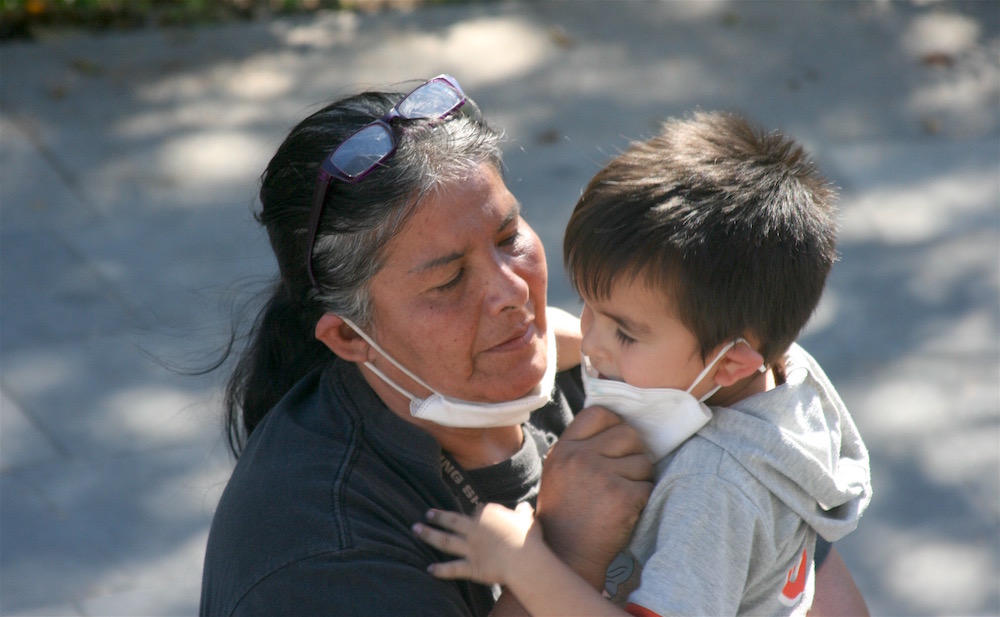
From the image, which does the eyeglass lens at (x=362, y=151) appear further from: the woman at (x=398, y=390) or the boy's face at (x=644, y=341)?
the boy's face at (x=644, y=341)

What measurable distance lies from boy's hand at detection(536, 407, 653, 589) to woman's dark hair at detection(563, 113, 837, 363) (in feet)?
0.75

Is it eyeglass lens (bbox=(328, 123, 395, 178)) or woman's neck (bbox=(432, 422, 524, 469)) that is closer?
eyeglass lens (bbox=(328, 123, 395, 178))

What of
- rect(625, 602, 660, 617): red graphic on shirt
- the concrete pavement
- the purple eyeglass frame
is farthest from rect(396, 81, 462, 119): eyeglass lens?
the concrete pavement

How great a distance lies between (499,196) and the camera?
7.11 feet

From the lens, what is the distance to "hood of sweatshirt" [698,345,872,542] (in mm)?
1901

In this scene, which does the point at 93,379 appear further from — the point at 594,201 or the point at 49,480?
the point at 594,201

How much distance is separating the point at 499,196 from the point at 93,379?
8.77 ft

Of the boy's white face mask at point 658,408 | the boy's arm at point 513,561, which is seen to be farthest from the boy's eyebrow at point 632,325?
the boy's arm at point 513,561

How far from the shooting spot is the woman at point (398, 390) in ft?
6.18

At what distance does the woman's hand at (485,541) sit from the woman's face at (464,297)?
0.30m

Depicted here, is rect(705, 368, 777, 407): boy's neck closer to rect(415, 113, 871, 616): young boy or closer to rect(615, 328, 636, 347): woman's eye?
rect(415, 113, 871, 616): young boy

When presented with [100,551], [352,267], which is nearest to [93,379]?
[100,551]

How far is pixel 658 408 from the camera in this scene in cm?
200

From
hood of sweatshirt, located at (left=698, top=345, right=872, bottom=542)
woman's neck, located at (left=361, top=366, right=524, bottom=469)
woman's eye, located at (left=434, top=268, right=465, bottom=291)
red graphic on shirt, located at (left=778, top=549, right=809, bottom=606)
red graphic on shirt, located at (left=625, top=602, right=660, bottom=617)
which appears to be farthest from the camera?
woman's neck, located at (left=361, top=366, right=524, bottom=469)
